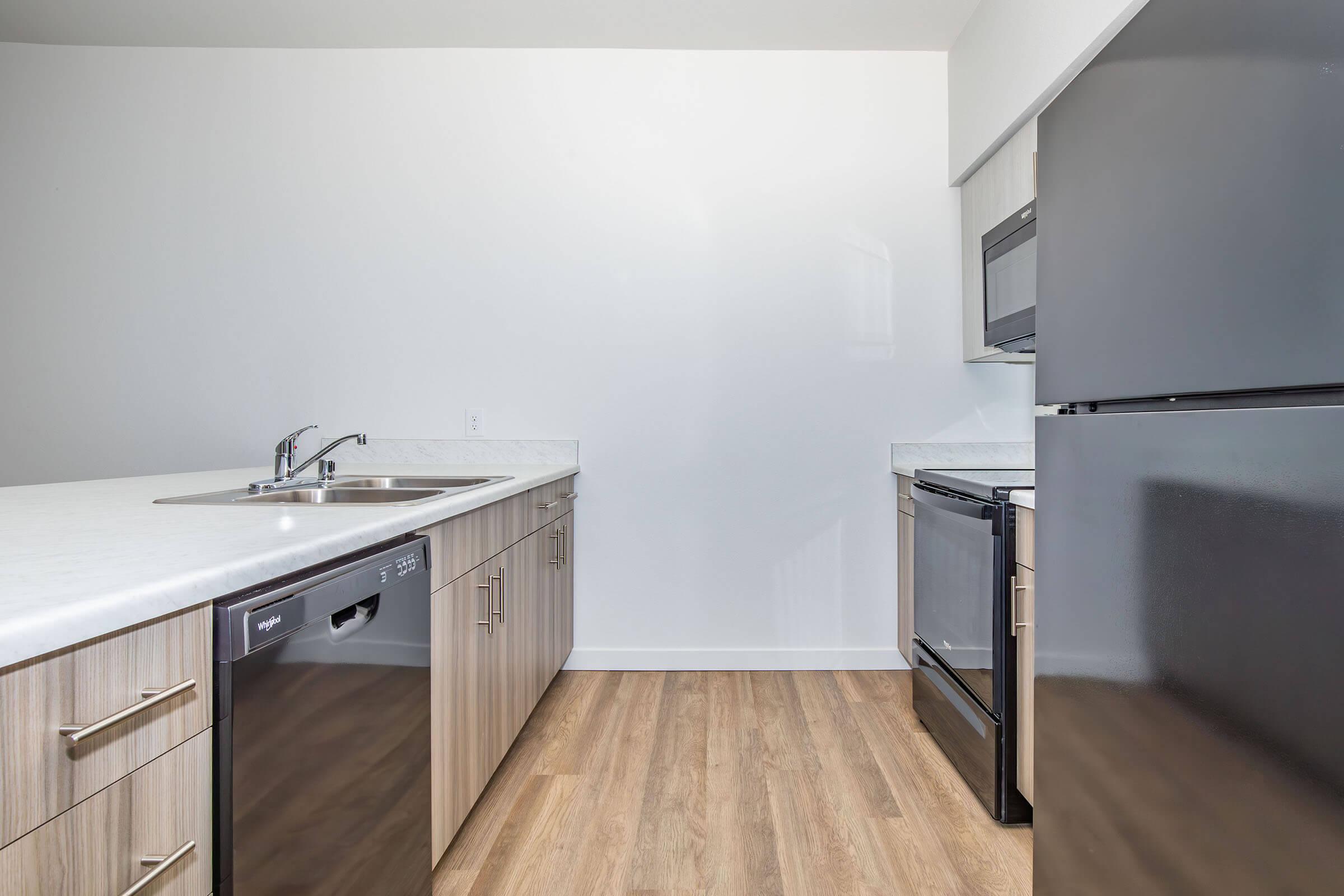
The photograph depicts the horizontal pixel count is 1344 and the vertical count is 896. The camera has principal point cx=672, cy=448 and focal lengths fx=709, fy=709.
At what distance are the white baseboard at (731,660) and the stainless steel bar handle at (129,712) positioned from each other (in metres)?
2.24

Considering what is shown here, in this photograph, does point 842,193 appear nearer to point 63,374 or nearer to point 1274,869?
point 1274,869

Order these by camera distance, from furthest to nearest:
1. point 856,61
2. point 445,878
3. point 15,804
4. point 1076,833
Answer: point 856,61 < point 445,878 < point 1076,833 < point 15,804

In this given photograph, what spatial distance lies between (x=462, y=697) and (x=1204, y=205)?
155cm

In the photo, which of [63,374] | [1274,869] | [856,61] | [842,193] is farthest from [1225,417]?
[63,374]

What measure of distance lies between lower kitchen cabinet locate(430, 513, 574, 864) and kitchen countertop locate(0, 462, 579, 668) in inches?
9.4

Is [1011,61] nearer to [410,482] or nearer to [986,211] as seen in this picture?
[986,211]

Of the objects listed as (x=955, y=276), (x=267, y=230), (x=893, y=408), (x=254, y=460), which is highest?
(x=267, y=230)

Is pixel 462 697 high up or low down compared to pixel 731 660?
up

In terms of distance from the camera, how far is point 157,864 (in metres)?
0.72

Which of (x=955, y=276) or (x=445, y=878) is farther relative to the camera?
(x=955, y=276)

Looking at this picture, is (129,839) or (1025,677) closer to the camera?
(129,839)

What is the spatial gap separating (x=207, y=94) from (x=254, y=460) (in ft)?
4.92

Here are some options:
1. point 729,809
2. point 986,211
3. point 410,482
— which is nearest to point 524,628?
point 410,482

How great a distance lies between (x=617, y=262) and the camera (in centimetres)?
289
